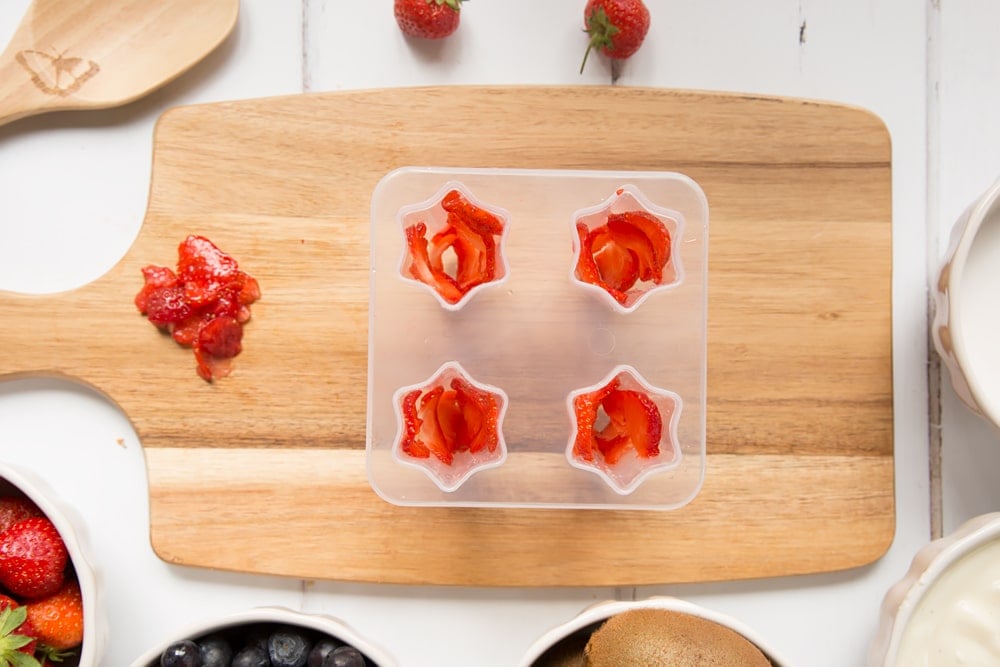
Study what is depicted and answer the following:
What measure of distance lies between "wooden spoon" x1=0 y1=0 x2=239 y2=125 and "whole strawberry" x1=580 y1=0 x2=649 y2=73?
0.47 m

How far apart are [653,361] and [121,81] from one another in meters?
0.78

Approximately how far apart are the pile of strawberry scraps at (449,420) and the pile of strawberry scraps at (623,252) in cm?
20

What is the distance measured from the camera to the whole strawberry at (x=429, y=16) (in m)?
1.04

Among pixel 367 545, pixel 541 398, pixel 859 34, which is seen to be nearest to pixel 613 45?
pixel 859 34

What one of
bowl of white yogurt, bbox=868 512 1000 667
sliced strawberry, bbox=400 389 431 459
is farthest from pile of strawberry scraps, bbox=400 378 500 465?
bowl of white yogurt, bbox=868 512 1000 667

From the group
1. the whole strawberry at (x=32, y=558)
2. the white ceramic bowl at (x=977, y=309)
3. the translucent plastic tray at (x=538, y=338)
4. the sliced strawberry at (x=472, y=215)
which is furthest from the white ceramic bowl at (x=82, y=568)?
the white ceramic bowl at (x=977, y=309)

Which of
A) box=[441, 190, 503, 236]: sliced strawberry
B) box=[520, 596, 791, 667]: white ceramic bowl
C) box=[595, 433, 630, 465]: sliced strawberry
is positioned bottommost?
box=[520, 596, 791, 667]: white ceramic bowl

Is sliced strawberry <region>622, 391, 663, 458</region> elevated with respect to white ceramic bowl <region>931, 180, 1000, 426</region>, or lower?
lower

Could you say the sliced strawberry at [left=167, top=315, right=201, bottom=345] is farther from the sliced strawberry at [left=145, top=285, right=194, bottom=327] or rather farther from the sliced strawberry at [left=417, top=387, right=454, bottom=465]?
the sliced strawberry at [left=417, top=387, right=454, bottom=465]

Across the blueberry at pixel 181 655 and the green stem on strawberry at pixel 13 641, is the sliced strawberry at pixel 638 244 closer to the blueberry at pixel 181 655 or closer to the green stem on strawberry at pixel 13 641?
the blueberry at pixel 181 655

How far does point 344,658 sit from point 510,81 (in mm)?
752

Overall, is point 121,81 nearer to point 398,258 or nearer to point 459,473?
point 398,258

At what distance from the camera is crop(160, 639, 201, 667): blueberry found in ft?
3.00

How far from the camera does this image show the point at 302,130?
107cm
